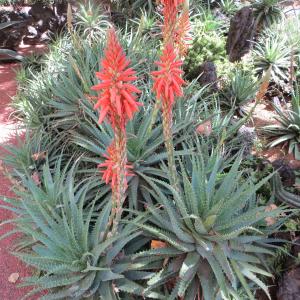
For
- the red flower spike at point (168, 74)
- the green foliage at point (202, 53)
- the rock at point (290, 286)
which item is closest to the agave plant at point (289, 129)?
the green foliage at point (202, 53)

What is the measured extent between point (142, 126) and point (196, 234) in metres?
1.14

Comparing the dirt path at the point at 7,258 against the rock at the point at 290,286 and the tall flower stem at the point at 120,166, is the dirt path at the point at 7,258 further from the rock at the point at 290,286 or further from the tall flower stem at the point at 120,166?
the rock at the point at 290,286

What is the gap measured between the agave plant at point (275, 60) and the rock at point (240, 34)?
245 mm

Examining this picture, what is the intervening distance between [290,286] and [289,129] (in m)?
2.28

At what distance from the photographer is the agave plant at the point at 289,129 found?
163 inches

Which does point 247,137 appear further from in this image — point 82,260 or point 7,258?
point 7,258

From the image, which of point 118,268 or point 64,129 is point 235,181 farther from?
point 64,129

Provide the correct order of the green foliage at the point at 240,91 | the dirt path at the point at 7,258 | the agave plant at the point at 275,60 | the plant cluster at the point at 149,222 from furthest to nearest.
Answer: the agave plant at the point at 275,60 < the green foliage at the point at 240,91 < the dirt path at the point at 7,258 < the plant cluster at the point at 149,222

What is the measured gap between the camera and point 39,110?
13.3 ft

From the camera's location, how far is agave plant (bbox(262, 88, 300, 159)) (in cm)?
413

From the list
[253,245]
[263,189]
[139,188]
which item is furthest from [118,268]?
[263,189]

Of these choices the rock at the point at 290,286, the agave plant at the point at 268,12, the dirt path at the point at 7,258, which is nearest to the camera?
the rock at the point at 290,286

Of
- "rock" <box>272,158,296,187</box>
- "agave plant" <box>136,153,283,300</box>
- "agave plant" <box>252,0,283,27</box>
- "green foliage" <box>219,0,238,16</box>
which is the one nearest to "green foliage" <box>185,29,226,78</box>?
"agave plant" <box>252,0,283,27</box>

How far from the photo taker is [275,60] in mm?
5473
